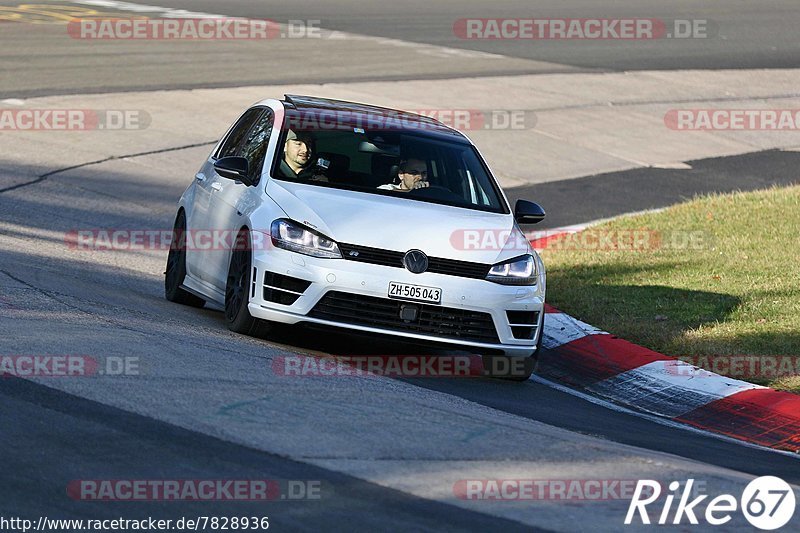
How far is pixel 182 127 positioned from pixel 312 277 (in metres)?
11.1

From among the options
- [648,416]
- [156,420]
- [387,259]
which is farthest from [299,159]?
[156,420]

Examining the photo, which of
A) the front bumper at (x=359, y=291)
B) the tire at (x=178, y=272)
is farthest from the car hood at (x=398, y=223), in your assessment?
the tire at (x=178, y=272)

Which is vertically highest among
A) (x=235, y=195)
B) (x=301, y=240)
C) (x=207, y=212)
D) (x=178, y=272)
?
(x=235, y=195)

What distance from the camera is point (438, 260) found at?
8.83m

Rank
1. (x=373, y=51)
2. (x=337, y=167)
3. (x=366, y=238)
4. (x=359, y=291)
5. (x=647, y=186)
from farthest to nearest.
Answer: (x=373, y=51), (x=647, y=186), (x=337, y=167), (x=366, y=238), (x=359, y=291)

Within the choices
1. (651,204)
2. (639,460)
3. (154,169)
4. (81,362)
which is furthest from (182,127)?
(639,460)

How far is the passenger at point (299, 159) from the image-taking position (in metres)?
9.67

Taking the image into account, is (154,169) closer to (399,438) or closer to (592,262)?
(592,262)

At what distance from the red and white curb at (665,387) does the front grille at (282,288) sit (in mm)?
2417

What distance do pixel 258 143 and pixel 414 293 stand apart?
7.38 feet

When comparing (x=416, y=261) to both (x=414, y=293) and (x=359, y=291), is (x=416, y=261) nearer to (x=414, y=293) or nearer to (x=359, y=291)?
(x=414, y=293)

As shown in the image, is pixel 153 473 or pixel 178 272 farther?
pixel 178 272

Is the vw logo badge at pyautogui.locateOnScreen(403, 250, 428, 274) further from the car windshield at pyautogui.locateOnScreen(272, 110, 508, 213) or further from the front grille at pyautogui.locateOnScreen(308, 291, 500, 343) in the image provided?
the car windshield at pyautogui.locateOnScreen(272, 110, 508, 213)

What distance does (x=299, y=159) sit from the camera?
9.80 m
